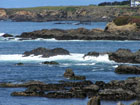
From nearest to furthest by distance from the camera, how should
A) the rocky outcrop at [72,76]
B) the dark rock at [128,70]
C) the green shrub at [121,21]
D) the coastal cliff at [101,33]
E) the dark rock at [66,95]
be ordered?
the dark rock at [66,95] < the rocky outcrop at [72,76] < the dark rock at [128,70] < the coastal cliff at [101,33] < the green shrub at [121,21]

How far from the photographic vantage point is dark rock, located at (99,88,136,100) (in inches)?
1422

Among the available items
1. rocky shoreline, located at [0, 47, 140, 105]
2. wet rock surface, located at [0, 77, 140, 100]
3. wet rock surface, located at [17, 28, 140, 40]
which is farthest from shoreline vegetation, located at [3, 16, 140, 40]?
wet rock surface, located at [0, 77, 140, 100]

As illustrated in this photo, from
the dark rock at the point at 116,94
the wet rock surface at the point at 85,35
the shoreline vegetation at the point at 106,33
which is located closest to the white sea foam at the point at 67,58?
the dark rock at the point at 116,94

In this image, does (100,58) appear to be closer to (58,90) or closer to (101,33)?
(58,90)

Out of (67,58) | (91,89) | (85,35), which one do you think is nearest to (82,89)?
(91,89)

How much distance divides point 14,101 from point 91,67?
18.5 meters

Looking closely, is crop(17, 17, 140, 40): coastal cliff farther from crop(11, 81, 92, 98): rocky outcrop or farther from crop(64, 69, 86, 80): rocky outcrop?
crop(11, 81, 92, 98): rocky outcrop

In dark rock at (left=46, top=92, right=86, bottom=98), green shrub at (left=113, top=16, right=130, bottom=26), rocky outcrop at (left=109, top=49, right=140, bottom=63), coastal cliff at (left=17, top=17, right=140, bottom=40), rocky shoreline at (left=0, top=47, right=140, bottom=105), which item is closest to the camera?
rocky shoreline at (left=0, top=47, right=140, bottom=105)

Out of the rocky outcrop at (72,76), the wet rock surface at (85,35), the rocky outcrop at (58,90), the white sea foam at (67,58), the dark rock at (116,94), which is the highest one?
the dark rock at (116,94)

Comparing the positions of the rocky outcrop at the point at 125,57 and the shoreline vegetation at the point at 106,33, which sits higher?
the rocky outcrop at the point at 125,57

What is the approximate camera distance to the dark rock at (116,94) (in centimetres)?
3612

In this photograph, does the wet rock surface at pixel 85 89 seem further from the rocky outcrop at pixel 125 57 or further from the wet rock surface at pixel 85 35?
the wet rock surface at pixel 85 35

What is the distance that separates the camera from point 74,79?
44.7 metres

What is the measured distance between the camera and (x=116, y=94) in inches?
1443
